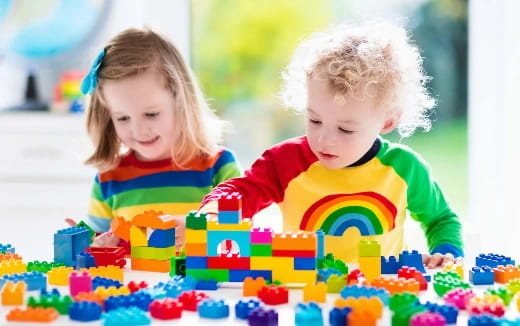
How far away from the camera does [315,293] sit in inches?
38.3

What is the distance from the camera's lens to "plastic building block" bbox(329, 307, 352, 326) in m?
0.85

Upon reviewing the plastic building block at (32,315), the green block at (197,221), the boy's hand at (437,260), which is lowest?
the plastic building block at (32,315)

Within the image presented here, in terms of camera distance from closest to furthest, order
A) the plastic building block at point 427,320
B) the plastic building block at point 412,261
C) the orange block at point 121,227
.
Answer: the plastic building block at point 427,320
the plastic building block at point 412,261
the orange block at point 121,227

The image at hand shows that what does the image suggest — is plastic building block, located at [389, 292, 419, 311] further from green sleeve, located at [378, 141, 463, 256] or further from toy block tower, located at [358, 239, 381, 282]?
green sleeve, located at [378, 141, 463, 256]

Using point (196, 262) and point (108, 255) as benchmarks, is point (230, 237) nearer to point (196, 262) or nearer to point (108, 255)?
point (196, 262)

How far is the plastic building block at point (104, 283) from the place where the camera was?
1022 mm

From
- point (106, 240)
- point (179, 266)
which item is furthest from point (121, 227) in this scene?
point (179, 266)

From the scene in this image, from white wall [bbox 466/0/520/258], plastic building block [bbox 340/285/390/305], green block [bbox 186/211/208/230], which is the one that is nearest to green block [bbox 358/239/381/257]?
plastic building block [bbox 340/285/390/305]

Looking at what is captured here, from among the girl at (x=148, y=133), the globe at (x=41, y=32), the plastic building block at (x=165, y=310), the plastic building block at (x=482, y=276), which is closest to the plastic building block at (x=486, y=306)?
the plastic building block at (x=482, y=276)

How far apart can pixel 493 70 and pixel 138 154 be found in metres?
1.14

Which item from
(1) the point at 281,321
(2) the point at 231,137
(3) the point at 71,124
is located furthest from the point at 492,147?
(1) the point at 281,321

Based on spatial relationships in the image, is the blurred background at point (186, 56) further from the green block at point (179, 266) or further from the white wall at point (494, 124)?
the green block at point (179, 266)

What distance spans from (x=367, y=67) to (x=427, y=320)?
0.58 metres

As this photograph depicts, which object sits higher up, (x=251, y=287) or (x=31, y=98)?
(x=31, y=98)
